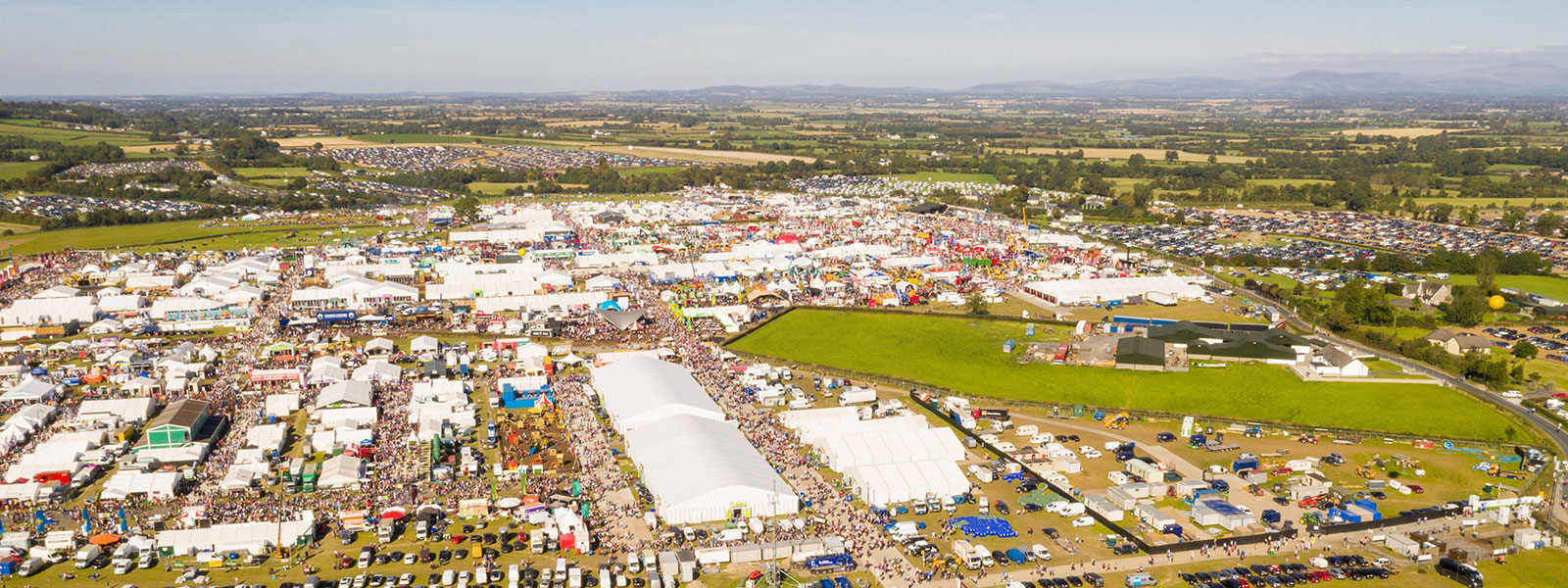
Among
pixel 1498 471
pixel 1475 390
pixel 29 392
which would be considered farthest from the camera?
pixel 1475 390

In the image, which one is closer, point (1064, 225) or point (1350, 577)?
point (1350, 577)

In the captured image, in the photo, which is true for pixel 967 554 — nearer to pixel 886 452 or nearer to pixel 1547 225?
pixel 886 452

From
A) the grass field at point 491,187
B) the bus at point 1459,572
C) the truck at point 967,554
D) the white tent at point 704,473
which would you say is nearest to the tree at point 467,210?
the grass field at point 491,187

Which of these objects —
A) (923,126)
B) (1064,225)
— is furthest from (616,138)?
(1064,225)

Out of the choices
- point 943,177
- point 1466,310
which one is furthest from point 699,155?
point 1466,310

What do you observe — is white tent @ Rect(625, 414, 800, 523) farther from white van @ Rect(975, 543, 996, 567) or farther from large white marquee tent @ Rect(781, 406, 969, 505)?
white van @ Rect(975, 543, 996, 567)

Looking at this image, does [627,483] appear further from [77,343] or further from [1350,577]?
[77,343]
